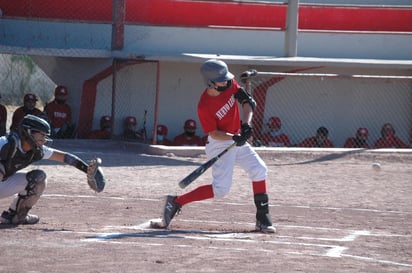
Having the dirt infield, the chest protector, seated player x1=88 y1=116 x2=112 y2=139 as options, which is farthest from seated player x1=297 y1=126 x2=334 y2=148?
the chest protector

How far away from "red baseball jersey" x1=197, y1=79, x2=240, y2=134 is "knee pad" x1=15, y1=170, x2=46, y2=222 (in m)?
1.66

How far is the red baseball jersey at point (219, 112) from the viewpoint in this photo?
29.3 ft

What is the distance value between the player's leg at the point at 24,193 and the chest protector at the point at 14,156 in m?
0.10

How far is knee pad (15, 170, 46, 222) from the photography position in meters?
8.81

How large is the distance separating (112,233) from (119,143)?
816 centimetres

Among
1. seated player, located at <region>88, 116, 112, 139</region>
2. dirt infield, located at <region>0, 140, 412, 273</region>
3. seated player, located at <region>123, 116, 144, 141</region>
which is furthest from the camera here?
seated player, located at <region>88, 116, 112, 139</region>

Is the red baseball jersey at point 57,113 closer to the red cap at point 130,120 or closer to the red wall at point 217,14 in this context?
the red cap at point 130,120

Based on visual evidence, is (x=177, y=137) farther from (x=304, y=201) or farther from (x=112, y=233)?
(x=112, y=233)

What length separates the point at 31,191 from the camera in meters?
8.84

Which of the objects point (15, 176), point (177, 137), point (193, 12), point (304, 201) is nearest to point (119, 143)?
point (177, 137)

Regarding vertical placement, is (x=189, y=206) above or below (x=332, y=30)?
below

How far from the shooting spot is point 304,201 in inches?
464

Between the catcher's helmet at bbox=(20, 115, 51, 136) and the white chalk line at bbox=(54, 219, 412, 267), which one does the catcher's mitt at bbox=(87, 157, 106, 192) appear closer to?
the white chalk line at bbox=(54, 219, 412, 267)

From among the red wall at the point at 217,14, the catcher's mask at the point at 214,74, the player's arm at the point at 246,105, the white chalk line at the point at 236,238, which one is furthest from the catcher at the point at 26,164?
the red wall at the point at 217,14
